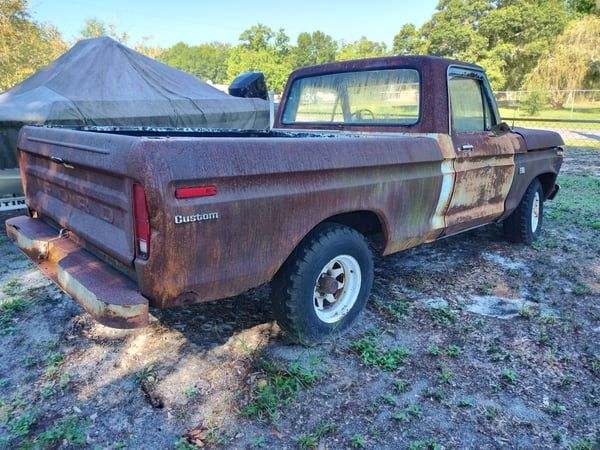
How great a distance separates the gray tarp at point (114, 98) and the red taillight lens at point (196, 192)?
14.2 feet

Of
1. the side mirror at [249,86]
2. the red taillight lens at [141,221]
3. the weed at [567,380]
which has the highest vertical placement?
the side mirror at [249,86]

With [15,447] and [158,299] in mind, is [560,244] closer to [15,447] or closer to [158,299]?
[158,299]

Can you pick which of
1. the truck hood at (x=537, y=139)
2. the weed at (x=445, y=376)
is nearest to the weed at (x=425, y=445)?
the weed at (x=445, y=376)

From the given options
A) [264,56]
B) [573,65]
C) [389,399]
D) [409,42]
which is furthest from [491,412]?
[264,56]

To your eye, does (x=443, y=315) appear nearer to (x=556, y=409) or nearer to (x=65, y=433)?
(x=556, y=409)

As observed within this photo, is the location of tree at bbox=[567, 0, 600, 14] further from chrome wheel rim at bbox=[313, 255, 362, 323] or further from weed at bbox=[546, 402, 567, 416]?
weed at bbox=[546, 402, 567, 416]

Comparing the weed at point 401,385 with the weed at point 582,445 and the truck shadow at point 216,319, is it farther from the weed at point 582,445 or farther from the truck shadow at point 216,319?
the truck shadow at point 216,319

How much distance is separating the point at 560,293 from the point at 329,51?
4290 inches

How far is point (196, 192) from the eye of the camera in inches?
90.4

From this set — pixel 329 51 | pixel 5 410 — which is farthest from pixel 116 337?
pixel 329 51

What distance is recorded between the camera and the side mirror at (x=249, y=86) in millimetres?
8656

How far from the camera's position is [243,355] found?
→ 3.12 m

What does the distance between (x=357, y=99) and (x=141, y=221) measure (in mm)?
2700

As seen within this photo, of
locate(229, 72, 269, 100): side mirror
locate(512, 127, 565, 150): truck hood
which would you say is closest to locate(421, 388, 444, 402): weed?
locate(512, 127, 565, 150): truck hood
